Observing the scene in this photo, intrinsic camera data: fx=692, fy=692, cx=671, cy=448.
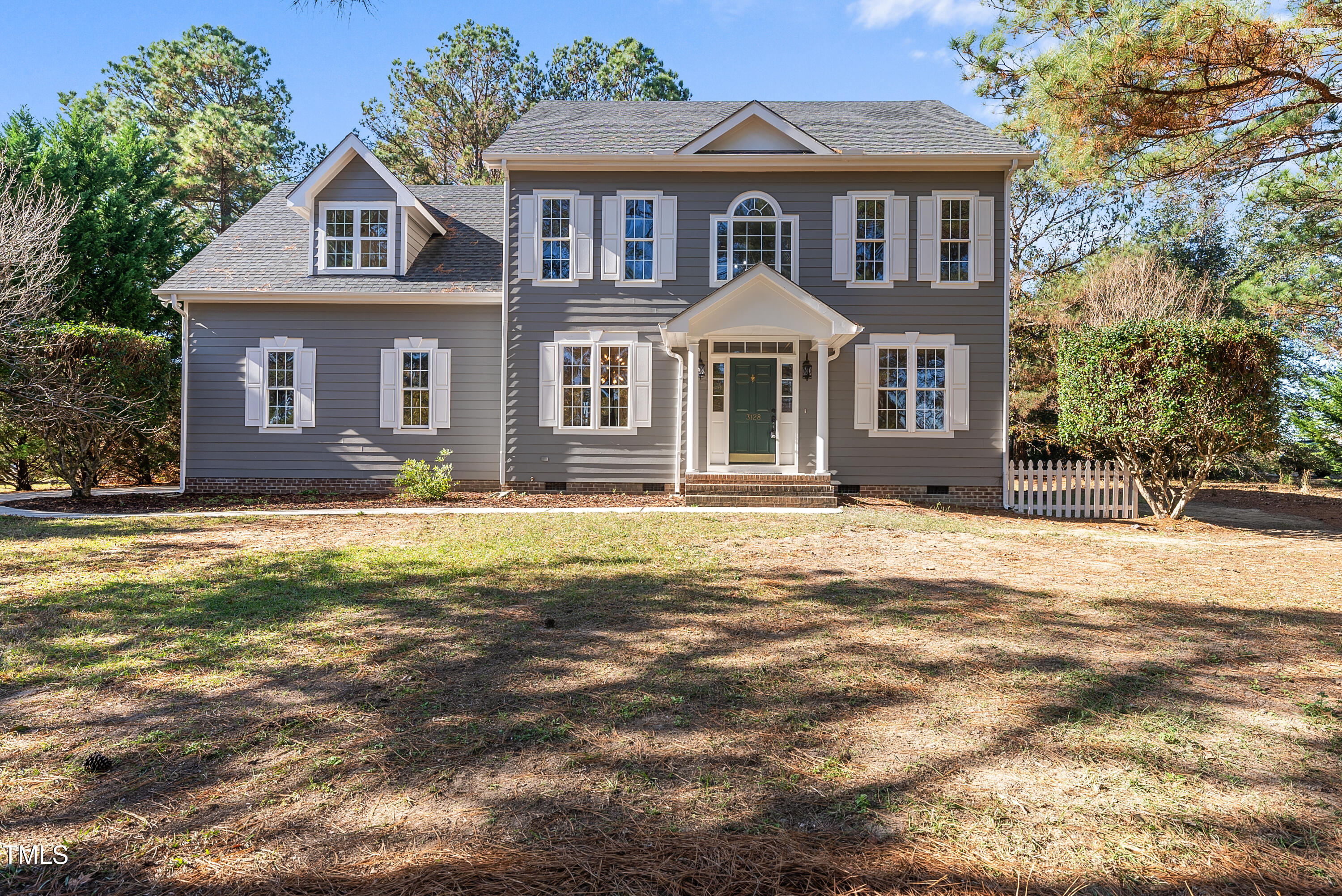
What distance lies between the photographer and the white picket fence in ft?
41.2

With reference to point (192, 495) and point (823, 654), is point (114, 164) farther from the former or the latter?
point (823, 654)

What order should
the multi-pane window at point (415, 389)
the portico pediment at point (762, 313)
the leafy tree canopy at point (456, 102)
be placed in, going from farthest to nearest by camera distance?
the leafy tree canopy at point (456, 102), the multi-pane window at point (415, 389), the portico pediment at point (762, 313)

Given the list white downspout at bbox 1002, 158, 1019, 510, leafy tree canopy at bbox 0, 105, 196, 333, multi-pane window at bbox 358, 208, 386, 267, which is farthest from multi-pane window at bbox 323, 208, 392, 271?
white downspout at bbox 1002, 158, 1019, 510

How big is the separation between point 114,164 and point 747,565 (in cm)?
2392

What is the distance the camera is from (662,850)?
2053 mm

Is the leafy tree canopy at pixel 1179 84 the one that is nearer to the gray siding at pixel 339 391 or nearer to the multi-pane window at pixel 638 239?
the multi-pane window at pixel 638 239

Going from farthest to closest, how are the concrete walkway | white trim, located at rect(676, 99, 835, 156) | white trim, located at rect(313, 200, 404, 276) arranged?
white trim, located at rect(313, 200, 404, 276) → white trim, located at rect(676, 99, 835, 156) → the concrete walkway

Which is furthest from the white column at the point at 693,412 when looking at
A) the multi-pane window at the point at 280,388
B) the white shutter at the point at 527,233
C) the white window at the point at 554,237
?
the multi-pane window at the point at 280,388

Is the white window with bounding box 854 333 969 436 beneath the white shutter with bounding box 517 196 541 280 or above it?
beneath

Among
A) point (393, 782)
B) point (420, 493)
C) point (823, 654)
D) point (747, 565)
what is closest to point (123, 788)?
point (393, 782)

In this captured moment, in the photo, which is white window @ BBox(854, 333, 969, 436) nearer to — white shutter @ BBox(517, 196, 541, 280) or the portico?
the portico

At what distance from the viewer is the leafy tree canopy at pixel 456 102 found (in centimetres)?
2812

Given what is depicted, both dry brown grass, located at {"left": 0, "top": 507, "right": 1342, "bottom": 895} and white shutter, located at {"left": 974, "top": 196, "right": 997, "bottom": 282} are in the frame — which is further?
white shutter, located at {"left": 974, "top": 196, "right": 997, "bottom": 282}

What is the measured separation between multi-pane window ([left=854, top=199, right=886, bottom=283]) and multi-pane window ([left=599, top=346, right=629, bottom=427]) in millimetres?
4769
